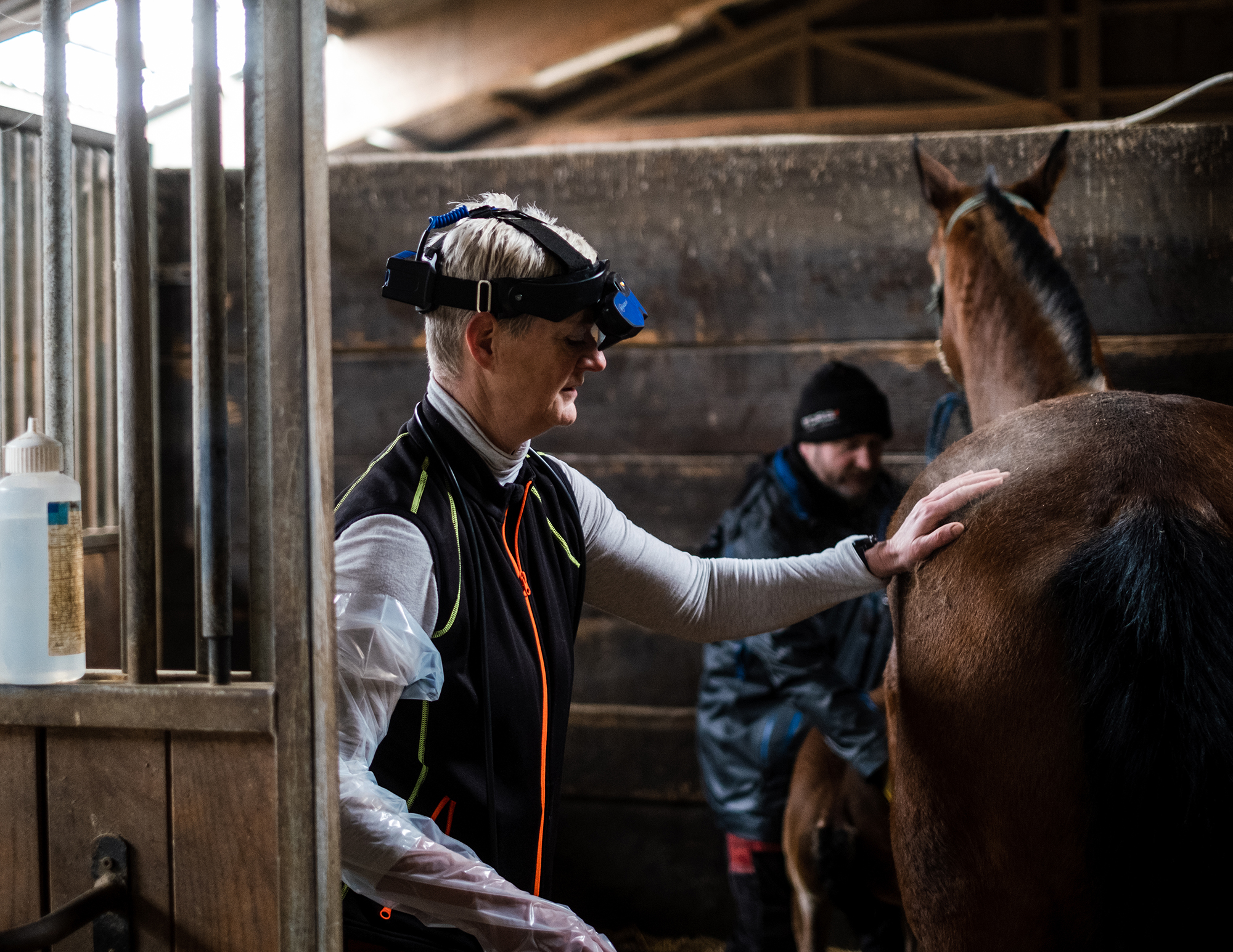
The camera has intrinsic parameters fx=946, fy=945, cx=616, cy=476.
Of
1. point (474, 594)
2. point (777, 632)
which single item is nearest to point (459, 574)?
point (474, 594)

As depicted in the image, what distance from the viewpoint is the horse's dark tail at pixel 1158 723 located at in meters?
0.93

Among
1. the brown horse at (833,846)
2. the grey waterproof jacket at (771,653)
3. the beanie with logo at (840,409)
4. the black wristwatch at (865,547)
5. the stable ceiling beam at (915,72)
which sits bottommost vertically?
the brown horse at (833,846)

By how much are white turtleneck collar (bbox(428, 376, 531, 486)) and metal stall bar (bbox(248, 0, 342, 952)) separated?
1.18ft

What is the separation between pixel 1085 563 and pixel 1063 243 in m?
1.60

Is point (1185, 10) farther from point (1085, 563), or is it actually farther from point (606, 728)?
point (1085, 563)

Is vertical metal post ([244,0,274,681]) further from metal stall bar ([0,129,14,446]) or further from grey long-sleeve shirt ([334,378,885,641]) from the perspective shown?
metal stall bar ([0,129,14,446])

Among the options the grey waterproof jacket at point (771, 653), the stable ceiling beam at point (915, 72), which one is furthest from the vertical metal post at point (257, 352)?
the stable ceiling beam at point (915, 72)

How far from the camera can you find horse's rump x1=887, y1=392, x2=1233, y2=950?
3.10ft

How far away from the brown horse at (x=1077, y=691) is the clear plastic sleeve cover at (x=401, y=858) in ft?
1.60

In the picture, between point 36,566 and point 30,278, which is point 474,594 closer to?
point 36,566

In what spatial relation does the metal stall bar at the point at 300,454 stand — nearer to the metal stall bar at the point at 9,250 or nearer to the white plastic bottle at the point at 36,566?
the white plastic bottle at the point at 36,566

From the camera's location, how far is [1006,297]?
5.91ft

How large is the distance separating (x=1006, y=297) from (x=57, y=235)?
1.57m

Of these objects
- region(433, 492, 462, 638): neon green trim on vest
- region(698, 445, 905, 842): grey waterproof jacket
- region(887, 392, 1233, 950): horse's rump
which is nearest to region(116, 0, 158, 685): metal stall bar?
region(433, 492, 462, 638): neon green trim on vest
